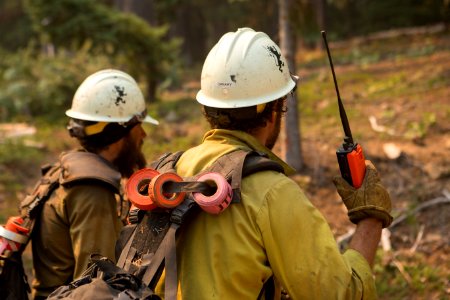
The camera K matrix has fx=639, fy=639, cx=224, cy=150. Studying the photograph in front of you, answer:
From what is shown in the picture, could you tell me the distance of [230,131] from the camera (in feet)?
9.19

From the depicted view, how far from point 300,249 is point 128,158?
2.17m

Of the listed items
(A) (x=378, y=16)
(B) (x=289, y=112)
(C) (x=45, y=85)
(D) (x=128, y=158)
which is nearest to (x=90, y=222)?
(D) (x=128, y=158)

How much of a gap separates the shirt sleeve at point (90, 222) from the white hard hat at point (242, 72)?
3.72 ft

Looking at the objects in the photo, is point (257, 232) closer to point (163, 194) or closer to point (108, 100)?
point (163, 194)

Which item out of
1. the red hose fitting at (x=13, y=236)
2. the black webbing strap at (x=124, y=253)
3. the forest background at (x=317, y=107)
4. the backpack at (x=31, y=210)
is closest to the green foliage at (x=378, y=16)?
the forest background at (x=317, y=107)

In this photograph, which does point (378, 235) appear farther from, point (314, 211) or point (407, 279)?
point (407, 279)

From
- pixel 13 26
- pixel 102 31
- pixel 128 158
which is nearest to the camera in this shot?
pixel 128 158

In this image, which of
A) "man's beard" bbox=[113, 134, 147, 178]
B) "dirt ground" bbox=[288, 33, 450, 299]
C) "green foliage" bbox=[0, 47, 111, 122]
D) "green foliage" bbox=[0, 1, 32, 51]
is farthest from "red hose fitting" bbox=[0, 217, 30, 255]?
"green foliage" bbox=[0, 1, 32, 51]

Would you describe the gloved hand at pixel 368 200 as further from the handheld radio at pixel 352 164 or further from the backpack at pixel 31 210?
the backpack at pixel 31 210

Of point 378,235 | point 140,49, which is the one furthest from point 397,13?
point 378,235

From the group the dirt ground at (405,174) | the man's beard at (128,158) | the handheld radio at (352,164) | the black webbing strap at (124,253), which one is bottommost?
the dirt ground at (405,174)

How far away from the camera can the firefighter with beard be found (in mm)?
3683

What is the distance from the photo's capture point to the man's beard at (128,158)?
435cm

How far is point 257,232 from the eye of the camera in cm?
248
